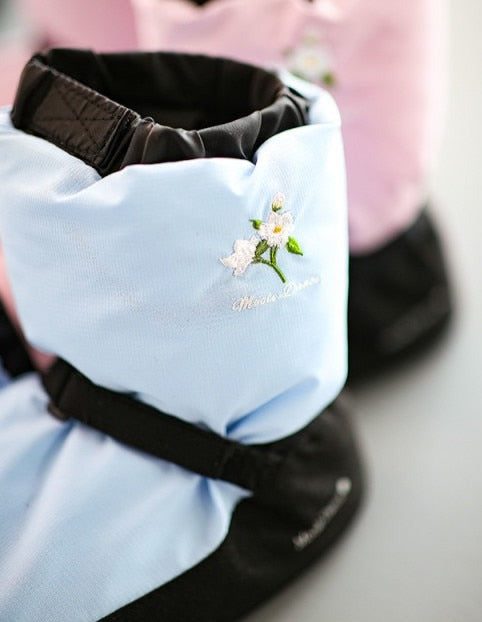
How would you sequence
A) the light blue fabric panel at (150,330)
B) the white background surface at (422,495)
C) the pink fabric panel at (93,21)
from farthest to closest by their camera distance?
the pink fabric panel at (93,21), the white background surface at (422,495), the light blue fabric panel at (150,330)

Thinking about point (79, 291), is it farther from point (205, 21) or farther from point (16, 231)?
point (205, 21)

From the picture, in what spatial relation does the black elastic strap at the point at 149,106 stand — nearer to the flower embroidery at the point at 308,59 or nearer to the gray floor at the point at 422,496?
the flower embroidery at the point at 308,59

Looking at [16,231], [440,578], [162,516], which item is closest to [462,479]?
[440,578]

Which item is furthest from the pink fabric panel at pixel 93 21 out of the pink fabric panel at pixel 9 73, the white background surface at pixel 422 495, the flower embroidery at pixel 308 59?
the white background surface at pixel 422 495

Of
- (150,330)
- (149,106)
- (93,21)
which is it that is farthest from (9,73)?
(150,330)

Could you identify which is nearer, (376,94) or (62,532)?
(62,532)

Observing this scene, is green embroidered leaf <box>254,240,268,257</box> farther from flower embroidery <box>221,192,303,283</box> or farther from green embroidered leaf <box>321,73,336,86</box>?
green embroidered leaf <box>321,73,336,86</box>
